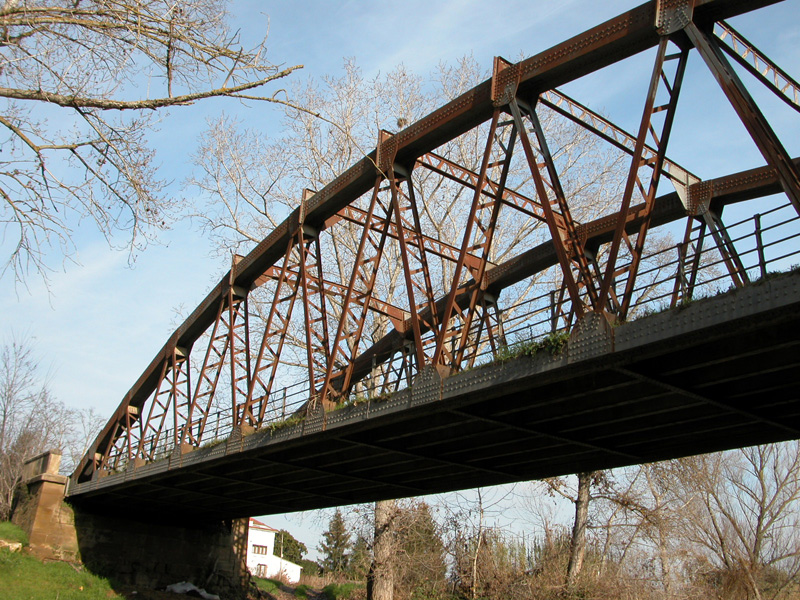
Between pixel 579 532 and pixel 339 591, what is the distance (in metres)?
18.1

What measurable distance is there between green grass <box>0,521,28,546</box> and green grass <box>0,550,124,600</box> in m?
0.91

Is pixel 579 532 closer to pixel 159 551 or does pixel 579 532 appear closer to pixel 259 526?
pixel 159 551

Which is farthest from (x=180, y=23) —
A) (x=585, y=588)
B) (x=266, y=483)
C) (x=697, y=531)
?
(x=697, y=531)

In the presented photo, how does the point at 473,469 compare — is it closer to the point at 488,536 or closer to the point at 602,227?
the point at 602,227

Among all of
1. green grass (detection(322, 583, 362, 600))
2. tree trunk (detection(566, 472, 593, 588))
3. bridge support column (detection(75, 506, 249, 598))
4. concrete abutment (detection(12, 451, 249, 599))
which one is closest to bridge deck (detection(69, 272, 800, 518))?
concrete abutment (detection(12, 451, 249, 599))

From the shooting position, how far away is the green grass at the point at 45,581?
24344mm

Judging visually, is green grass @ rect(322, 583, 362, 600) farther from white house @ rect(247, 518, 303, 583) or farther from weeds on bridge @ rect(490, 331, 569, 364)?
weeds on bridge @ rect(490, 331, 569, 364)

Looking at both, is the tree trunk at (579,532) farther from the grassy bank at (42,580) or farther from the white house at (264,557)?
the white house at (264,557)

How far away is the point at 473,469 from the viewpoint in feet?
59.8

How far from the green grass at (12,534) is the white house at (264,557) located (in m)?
42.9

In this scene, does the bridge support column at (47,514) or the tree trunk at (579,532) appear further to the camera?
the bridge support column at (47,514)

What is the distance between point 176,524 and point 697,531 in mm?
22297

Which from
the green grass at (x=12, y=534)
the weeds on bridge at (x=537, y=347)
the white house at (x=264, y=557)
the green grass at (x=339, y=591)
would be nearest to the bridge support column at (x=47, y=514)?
the green grass at (x=12, y=534)

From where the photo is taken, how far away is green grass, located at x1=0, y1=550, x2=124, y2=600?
79.9ft
